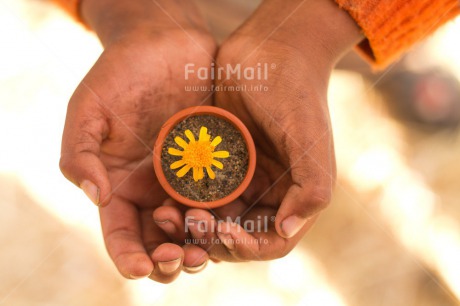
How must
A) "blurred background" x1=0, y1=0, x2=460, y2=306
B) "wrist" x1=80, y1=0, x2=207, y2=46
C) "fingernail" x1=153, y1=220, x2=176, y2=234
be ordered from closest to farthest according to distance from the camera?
"fingernail" x1=153, y1=220, x2=176, y2=234 < "wrist" x1=80, y1=0, x2=207, y2=46 < "blurred background" x1=0, y1=0, x2=460, y2=306

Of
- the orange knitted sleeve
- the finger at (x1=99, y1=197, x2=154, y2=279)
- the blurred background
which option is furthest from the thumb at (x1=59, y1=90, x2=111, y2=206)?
the orange knitted sleeve

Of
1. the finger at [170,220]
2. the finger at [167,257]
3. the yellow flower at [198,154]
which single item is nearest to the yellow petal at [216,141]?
the yellow flower at [198,154]

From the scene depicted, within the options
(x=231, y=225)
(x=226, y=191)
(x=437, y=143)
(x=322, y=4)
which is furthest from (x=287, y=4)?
(x=437, y=143)

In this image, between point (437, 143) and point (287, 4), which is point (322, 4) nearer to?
point (287, 4)

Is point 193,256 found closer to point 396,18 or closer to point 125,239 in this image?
→ point 125,239

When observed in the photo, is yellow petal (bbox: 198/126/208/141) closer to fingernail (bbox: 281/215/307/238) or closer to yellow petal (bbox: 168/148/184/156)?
yellow petal (bbox: 168/148/184/156)

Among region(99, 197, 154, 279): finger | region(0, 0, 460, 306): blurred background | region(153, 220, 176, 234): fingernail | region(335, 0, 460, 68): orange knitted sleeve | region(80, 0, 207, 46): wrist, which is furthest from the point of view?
region(0, 0, 460, 306): blurred background

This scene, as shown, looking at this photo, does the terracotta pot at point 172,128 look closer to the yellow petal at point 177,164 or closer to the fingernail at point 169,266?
the yellow petal at point 177,164
